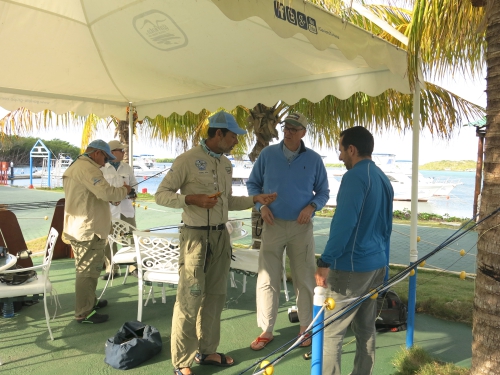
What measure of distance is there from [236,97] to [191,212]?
2905mm

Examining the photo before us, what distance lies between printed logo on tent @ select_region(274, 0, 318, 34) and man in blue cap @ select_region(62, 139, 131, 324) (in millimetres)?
2149

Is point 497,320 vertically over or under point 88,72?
under

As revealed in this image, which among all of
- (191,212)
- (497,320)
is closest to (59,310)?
(191,212)

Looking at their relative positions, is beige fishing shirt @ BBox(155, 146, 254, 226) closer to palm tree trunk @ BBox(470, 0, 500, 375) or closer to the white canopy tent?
the white canopy tent

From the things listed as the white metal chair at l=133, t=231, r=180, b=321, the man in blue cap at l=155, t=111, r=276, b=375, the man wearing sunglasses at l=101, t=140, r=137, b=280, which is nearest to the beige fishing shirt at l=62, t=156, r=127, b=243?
the white metal chair at l=133, t=231, r=180, b=321

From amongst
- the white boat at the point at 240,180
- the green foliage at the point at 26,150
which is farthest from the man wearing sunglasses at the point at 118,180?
the green foliage at the point at 26,150

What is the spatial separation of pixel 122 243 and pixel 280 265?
2410mm

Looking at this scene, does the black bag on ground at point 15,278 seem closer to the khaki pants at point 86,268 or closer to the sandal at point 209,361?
the khaki pants at point 86,268

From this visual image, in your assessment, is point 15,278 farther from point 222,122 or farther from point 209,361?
point 222,122

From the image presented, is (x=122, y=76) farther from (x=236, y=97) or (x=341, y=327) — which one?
(x=341, y=327)

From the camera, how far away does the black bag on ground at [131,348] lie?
10.2 feet

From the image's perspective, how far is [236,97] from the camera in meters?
5.48

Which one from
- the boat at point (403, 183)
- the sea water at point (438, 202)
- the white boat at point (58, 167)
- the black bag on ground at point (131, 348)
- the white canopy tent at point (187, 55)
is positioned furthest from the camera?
the boat at point (403, 183)

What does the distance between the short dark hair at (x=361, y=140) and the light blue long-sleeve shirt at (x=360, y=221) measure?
8 centimetres
